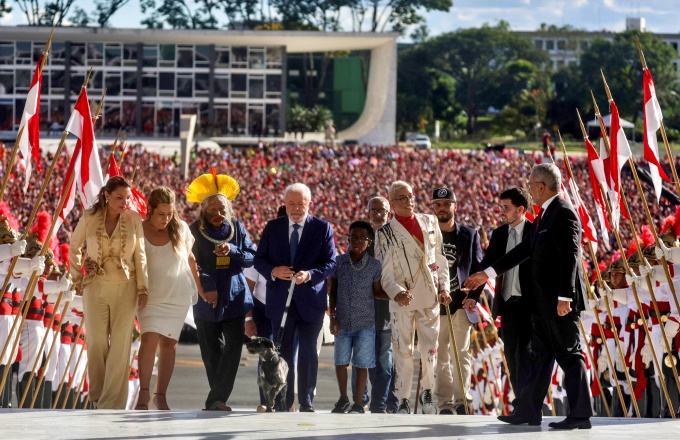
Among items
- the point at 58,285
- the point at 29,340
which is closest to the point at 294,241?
the point at 58,285

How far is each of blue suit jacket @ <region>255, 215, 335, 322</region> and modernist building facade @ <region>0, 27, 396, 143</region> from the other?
56.3 meters

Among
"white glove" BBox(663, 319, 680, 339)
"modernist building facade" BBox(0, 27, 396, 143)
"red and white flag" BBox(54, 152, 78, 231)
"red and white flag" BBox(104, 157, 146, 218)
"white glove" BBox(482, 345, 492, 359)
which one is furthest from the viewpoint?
"modernist building facade" BBox(0, 27, 396, 143)

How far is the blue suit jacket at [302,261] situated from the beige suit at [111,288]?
0.97 m

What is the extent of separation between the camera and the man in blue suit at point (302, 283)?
9.41 meters

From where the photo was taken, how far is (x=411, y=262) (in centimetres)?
951

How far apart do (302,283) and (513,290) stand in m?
1.50

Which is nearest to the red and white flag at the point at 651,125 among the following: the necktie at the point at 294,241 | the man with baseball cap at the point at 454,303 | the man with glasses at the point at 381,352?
the man with baseball cap at the point at 454,303

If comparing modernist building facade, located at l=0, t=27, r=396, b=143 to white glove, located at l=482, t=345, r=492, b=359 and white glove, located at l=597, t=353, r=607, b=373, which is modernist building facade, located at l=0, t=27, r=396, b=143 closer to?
white glove, located at l=482, t=345, r=492, b=359

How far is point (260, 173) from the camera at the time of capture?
43094 mm

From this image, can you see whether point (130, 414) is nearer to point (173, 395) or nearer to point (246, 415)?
point (246, 415)

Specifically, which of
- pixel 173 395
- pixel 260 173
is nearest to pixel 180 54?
pixel 260 173

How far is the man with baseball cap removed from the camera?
9820mm

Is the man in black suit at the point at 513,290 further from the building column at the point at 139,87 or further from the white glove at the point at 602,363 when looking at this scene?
the building column at the point at 139,87

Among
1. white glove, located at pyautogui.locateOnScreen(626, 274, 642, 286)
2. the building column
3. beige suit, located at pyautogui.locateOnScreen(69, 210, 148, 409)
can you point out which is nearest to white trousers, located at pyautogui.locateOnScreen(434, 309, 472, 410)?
white glove, located at pyautogui.locateOnScreen(626, 274, 642, 286)
